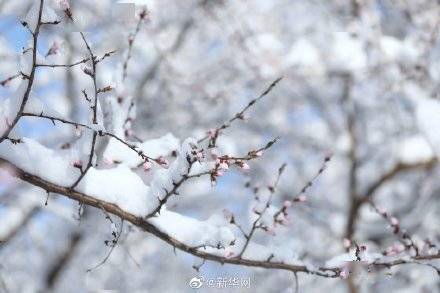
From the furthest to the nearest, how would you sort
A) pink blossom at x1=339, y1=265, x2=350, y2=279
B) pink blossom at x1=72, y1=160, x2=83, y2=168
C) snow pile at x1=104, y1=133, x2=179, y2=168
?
1. snow pile at x1=104, y1=133, x2=179, y2=168
2. pink blossom at x1=339, y1=265, x2=350, y2=279
3. pink blossom at x1=72, y1=160, x2=83, y2=168

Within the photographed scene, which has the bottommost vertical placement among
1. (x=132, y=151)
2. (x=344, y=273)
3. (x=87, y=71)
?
(x=344, y=273)

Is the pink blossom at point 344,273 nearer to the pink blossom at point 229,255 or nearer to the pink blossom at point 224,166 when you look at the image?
the pink blossom at point 229,255

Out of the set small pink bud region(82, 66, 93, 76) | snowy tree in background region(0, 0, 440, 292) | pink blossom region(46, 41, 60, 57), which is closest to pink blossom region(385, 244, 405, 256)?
snowy tree in background region(0, 0, 440, 292)

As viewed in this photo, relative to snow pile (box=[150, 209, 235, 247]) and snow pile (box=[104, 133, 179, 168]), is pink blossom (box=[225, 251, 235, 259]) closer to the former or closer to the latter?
snow pile (box=[150, 209, 235, 247])

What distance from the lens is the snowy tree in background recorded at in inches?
70.6

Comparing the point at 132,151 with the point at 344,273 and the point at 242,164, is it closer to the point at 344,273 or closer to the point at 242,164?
the point at 242,164

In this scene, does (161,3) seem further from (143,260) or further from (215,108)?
(143,260)

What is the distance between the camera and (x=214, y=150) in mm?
1820

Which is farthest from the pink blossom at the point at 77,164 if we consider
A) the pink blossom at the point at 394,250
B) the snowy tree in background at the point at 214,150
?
the pink blossom at the point at 394,250

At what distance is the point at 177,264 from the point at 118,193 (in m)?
5.67

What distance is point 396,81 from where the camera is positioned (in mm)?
5465

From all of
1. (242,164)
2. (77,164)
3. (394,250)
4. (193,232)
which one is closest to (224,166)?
(242,164)

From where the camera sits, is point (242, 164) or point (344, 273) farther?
point (344, 273)

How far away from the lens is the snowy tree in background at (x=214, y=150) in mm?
1794
